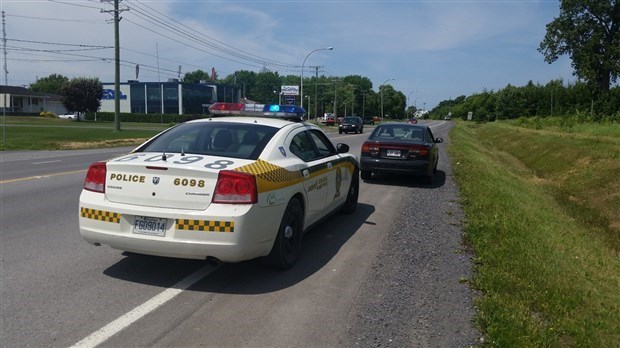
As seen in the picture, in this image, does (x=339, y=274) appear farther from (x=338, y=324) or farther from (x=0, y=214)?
(x=0, y=214)

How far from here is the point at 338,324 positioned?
405 centimetres

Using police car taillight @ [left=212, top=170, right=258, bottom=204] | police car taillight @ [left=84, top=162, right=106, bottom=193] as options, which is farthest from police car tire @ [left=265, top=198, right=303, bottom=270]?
police car taillight @ [left=84, top=162, right=106, bottom=193]

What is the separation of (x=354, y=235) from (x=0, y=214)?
5.44 meters

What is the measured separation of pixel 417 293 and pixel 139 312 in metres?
2.50

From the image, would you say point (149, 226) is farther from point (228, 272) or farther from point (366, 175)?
point (366, 175)

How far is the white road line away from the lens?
3.67 m

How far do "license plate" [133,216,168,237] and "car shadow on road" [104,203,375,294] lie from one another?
0.55 m

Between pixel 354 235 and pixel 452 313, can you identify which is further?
pixel 354 235

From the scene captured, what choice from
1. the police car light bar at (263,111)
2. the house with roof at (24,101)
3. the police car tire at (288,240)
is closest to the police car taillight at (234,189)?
the police car tire at (288,240)

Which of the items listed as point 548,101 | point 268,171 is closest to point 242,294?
point 268,171

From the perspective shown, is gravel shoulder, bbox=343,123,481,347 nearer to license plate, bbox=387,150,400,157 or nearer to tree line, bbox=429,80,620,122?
license plate, bbox=387,150,400,157

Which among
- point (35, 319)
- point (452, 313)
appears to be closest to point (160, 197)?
point (35, 319)

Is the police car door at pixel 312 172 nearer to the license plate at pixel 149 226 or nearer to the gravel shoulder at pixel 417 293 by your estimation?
the gravel shoulder at pixel 417 293

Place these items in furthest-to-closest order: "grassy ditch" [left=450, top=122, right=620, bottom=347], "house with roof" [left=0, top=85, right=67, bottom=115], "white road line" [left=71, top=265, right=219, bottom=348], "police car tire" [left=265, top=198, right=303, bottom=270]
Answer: "house with roof" [left=0, top=85, right=67, bottom=115] < "police car tire" [left=265, top=198, right=303, bottom=270] < "grassy ditch" [left=450, top=122, right=620, bottom=347] < "white road line" [left=71, top=265, right=219, bottom=348]
